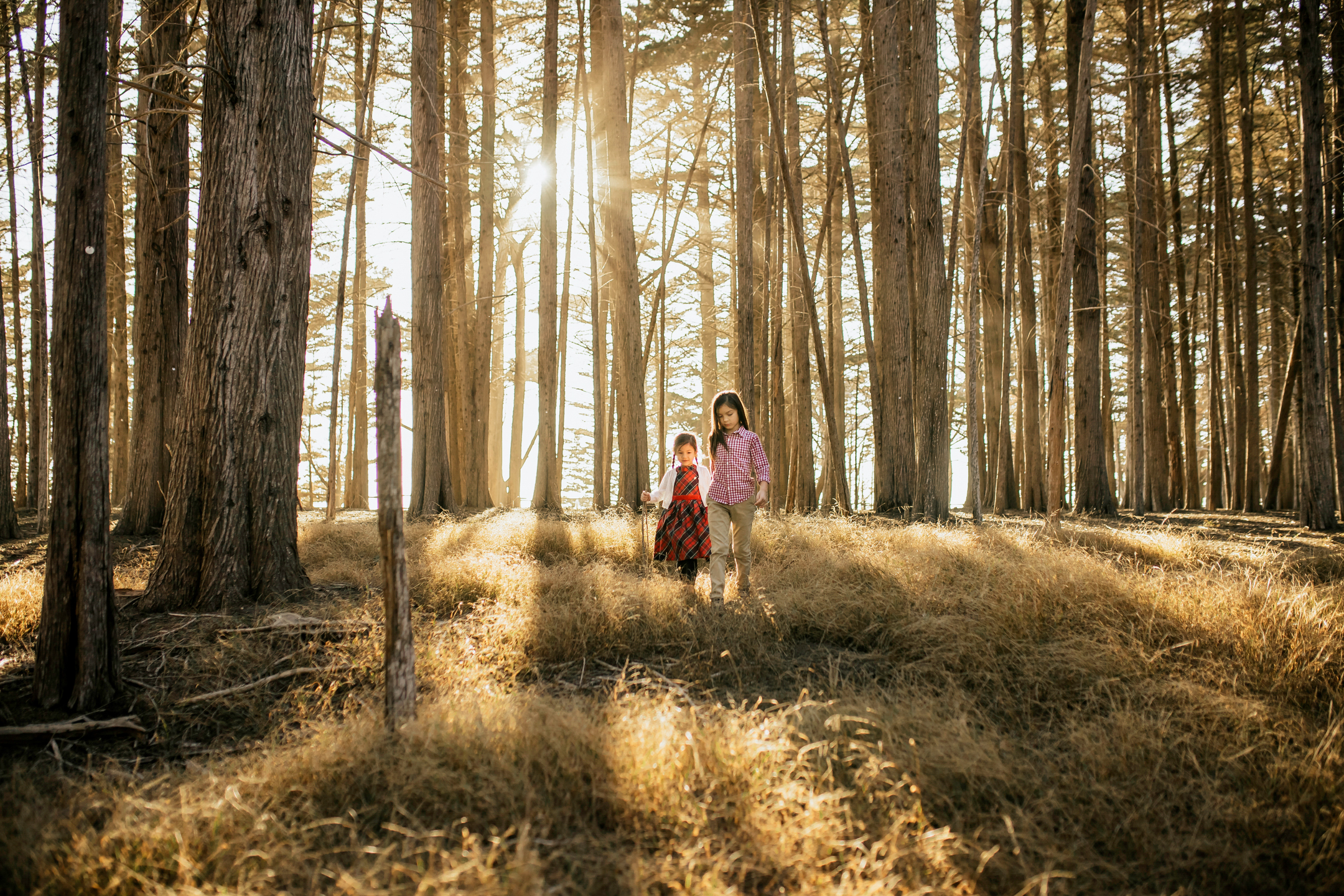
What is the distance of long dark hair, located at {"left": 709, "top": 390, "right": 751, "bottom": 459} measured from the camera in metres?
5.19

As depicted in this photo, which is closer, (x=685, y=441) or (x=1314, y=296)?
(x=685, y=441)

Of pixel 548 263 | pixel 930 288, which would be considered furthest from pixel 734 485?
pixel 548 263

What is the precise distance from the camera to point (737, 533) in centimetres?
530

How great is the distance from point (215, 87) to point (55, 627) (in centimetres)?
374

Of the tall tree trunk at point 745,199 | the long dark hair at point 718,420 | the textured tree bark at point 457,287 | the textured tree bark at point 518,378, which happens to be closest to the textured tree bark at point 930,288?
the tall tree trunk at point 745,199

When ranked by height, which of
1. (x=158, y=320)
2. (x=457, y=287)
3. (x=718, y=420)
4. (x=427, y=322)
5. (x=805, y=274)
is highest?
(x=457, y=287)

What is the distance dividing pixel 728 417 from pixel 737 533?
0.93 metres

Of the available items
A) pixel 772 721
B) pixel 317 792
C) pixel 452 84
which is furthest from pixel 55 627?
pixel 452 84

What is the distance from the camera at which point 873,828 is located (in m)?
2.20

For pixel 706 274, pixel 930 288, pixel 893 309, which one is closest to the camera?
pixel 930 288

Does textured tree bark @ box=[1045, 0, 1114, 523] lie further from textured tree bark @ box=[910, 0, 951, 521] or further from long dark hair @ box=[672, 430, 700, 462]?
long dark hair @ box=[672, 430, 700, 462]

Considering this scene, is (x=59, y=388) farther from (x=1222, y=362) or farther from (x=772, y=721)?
(x=1222, y=362)

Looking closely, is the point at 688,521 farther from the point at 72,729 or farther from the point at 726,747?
the point at 72,729

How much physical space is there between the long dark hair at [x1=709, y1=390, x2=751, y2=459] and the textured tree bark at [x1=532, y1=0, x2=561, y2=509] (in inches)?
203
